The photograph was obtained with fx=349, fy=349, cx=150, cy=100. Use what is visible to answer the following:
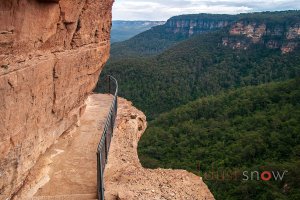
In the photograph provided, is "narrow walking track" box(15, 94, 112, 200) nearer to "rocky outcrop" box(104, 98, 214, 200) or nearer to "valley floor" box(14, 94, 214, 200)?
"valley floor" box(14, 94, 214, 200)

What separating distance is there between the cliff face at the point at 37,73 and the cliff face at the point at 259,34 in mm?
103068

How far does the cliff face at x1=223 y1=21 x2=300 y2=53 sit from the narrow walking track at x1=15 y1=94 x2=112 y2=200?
339 feet

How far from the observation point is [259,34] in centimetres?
11050

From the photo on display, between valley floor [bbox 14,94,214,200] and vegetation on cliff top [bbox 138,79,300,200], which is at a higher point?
valley floor [bbox 14,94,214,200]

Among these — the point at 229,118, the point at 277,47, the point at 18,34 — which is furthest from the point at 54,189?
the point at 277,47

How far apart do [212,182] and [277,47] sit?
82.4 metres

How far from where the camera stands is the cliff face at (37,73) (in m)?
4.95

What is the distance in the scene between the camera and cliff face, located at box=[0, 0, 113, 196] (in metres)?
4.95

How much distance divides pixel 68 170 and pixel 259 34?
112 m

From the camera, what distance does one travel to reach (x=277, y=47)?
105625 millimetres

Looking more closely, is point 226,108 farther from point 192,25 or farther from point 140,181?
point 192,25

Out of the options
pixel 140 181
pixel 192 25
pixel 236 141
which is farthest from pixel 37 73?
pixel 192 25

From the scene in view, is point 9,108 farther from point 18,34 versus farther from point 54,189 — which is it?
point 54,189

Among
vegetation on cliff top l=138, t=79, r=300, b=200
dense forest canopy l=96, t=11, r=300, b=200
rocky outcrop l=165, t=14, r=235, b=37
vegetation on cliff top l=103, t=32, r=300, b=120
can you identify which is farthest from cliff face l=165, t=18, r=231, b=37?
vegetation on cliff top l=138, t=79, r=300, b=200
